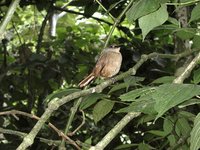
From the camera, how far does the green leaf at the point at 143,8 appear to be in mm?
910

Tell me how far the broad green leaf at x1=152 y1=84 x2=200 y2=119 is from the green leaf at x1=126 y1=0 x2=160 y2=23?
25 cm

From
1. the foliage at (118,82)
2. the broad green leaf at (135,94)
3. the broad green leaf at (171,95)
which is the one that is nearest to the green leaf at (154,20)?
the foliage at (118,82)

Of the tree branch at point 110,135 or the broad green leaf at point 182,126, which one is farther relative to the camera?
the broad green leaf at point 182,126

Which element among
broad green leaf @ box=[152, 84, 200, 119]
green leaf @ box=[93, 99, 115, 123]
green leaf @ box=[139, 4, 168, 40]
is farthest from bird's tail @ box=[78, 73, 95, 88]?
broad green leaf @ box=[152, 84, 200, 119]

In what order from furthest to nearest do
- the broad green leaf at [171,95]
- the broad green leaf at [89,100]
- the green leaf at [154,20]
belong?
the broad green leaf at [89,100]
the green leaf at [154,20]
the broad green leaf at [171,95]

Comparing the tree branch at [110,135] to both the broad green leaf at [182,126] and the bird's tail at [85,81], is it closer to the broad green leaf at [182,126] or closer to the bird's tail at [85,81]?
the bird's tail at [85,81]

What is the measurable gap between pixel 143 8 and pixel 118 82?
4.12ft

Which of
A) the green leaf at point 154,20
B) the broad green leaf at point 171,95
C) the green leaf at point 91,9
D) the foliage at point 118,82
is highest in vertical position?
the green leaf at point 154,20

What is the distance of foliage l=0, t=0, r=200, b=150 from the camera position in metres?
1.00

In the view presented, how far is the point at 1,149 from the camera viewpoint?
209 centimetres

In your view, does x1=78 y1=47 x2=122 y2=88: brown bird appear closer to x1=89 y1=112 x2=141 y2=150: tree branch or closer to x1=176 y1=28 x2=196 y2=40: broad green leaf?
x1=176 y1=28 x2=196 y2=40: broad green leaf

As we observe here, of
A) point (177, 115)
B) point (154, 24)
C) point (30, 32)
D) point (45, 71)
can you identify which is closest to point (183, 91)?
point (154, 24)

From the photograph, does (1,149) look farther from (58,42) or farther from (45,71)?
(58,42)

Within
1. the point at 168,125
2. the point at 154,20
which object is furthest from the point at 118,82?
the point at 154,20
